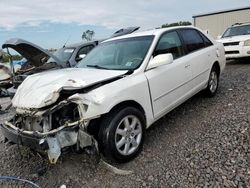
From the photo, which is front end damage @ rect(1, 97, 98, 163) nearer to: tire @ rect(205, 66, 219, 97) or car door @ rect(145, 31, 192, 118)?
car door @ rect(145, 31, 192, 118)

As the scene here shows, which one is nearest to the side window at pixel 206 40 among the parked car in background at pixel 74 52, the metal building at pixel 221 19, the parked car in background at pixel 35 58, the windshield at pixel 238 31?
A: the parked car in background at pixel 35 58

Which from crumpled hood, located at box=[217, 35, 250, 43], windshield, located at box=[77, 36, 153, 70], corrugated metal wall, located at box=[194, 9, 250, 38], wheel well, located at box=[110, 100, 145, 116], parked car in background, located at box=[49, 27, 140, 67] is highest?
windshield, located at box=[77, 36, 153, 70]

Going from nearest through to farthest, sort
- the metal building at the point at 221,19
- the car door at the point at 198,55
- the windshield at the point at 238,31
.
Result: 1. the car door at the point at 198,55
2. the windshield at the point at 238,31
3. the metal building at the point at 221,19

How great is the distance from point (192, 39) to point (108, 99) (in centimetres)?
279

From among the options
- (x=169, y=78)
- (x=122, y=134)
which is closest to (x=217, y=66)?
(x=169, y=78)

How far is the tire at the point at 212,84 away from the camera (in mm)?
5840

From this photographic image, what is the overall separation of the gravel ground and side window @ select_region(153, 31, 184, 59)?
3.83ft

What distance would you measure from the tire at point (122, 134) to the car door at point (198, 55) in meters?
1.78

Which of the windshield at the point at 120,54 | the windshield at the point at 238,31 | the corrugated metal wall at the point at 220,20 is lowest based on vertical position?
the corrugated metal wall at the point at 220,20

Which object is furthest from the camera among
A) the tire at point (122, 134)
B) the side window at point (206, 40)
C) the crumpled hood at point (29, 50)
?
the crumpled hood at point (29, 50)

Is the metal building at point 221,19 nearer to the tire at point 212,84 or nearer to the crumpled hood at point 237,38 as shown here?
the crumpled hood at point 237,38

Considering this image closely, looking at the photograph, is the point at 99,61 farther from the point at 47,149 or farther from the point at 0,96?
the point at 0,96

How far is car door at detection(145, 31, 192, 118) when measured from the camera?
161 inches

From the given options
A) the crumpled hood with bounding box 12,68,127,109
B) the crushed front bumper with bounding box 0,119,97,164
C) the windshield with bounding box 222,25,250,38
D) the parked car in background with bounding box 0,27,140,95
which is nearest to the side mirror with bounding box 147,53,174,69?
the crumpled hood with bounding box 12,68,127,109
